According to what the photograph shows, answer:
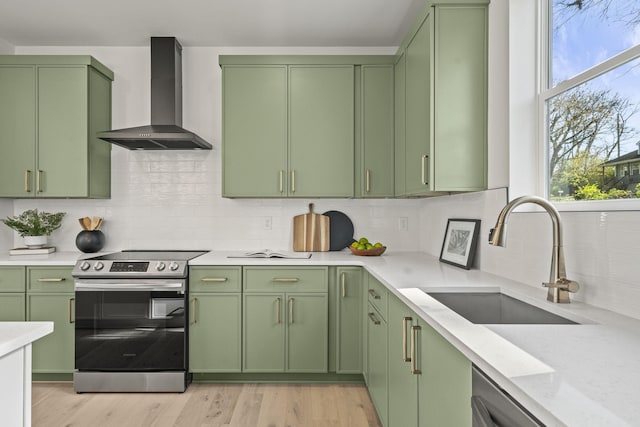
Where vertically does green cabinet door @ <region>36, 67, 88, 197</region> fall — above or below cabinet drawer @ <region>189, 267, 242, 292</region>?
above

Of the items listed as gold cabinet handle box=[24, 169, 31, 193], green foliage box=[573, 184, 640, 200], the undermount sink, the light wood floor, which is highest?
gold cabinet handle box=[24, 169, 31, 193]

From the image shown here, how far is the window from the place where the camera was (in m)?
1.56

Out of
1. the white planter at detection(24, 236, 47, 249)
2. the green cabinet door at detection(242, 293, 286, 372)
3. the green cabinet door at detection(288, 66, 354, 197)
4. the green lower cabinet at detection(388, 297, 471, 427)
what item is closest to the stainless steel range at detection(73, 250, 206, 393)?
the green cabinet door at detection(242, 293, 286, 372)

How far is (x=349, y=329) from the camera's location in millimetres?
3145

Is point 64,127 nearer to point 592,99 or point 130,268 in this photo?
point 130,268

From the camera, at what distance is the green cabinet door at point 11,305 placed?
3.12 meters

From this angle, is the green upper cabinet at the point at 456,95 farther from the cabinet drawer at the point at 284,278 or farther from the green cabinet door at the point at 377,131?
the cabinet drawer at the point at 284,278

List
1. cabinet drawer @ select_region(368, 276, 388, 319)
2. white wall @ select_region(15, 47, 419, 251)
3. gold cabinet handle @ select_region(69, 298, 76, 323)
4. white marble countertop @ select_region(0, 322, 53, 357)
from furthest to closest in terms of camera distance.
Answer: white wall @ select_region(15, 47, 419, 251), gold cabinet handle @ select_region(69, 298, 76, 323), cabinet drawer @ select_region(368, 276, 388, 319), white marble countertop @ select_region(0, 322, 53, 357)

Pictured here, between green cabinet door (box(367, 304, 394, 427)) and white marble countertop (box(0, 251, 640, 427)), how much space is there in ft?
1.81

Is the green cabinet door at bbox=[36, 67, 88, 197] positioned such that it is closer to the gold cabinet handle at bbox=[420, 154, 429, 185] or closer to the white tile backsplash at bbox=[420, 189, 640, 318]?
the gold cabinet handle at bbox=[420, 154, 429, 185]

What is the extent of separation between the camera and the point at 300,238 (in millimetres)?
3701

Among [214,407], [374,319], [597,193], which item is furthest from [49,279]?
[597,193]

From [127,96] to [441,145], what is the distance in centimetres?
274

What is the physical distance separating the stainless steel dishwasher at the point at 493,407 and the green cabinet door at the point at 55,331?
9.72ft
